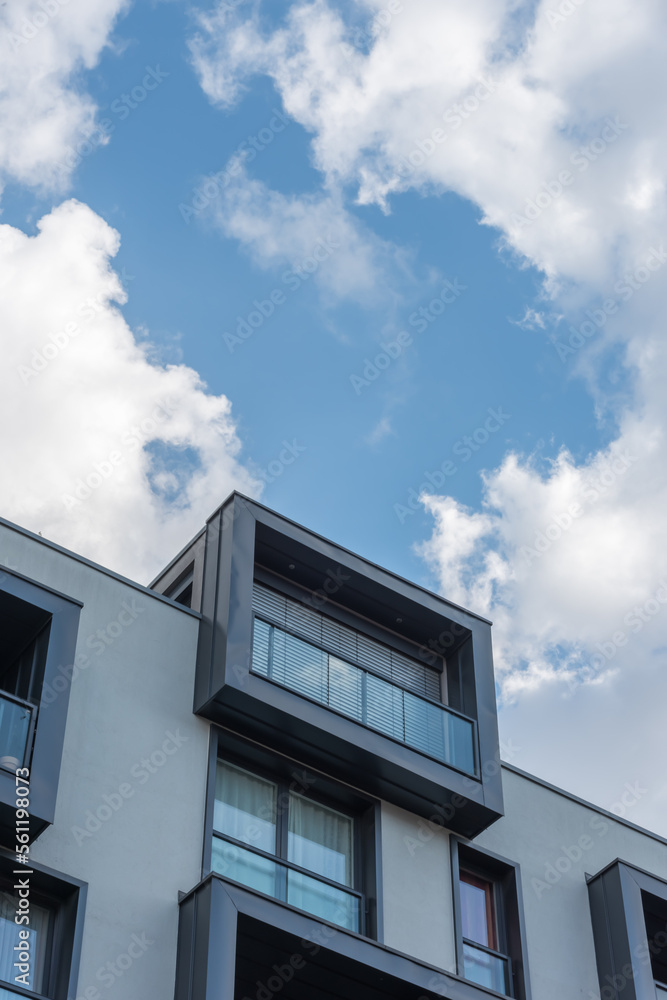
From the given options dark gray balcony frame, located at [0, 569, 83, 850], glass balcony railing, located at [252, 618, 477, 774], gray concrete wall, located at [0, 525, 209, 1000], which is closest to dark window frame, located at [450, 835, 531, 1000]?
glass balcony railing, located at [252, 618, 477, 774]

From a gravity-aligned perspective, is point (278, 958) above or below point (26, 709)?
below

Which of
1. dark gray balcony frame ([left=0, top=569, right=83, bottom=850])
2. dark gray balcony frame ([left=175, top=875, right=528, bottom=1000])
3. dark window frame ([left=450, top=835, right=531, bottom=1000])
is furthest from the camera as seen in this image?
dark window frame ([left=450, top=835, right=531, bottom=1000])

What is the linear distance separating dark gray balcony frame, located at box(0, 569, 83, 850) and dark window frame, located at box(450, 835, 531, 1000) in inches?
265

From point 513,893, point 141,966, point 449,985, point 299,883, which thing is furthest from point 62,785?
point 513,893

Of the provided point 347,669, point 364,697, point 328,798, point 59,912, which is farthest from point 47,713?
point 364,697

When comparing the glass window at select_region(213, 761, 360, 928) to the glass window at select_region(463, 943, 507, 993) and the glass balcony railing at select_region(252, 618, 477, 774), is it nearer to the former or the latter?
the glass balcony railing at select_region(252, 618, 477, 774)

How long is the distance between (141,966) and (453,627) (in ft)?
29.8

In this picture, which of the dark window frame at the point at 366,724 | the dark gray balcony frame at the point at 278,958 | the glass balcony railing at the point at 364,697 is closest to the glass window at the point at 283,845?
the dark gray balcony frame at the point at 278,958

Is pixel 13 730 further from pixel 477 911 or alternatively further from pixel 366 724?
pixel 477 911

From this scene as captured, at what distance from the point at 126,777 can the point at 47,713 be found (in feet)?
4.93

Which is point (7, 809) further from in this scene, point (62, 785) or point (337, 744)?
point (337, 744)

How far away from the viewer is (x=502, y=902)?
836 inches

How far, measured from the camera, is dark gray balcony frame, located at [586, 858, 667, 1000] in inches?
818

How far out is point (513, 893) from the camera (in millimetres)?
21172
